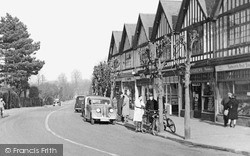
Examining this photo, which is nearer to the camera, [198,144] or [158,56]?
[198,144]

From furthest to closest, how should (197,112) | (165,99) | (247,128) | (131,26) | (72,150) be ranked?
(131,26)
(165,99)
(197,112)
(247,128)
(72,150)

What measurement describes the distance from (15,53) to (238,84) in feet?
129

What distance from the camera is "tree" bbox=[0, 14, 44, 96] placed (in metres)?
52.8

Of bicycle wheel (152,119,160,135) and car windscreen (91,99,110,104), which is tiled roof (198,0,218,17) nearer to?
car windscreen (91,99,110,104)

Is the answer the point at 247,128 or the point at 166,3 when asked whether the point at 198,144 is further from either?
the point at 166,3

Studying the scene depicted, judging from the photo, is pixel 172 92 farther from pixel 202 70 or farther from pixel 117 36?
pixel 117 36

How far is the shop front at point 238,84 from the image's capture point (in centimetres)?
1966

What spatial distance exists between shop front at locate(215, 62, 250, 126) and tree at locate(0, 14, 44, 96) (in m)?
37.3

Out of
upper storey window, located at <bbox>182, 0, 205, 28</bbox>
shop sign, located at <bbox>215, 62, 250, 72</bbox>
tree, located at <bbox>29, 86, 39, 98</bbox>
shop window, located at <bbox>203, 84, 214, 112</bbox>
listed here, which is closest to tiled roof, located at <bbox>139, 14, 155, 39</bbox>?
upper storey window, located at <bbox>182, 0, 205, 28</bbox>

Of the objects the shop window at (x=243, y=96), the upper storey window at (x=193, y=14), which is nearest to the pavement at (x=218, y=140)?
the shop window at (x=243, y=96)

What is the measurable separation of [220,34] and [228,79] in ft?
10.2

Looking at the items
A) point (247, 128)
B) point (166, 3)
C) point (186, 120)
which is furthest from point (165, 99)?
point (186, 120)

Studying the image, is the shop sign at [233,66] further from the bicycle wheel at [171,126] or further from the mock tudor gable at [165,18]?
the mock tudor gable at [165,18]

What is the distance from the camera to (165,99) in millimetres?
31453
